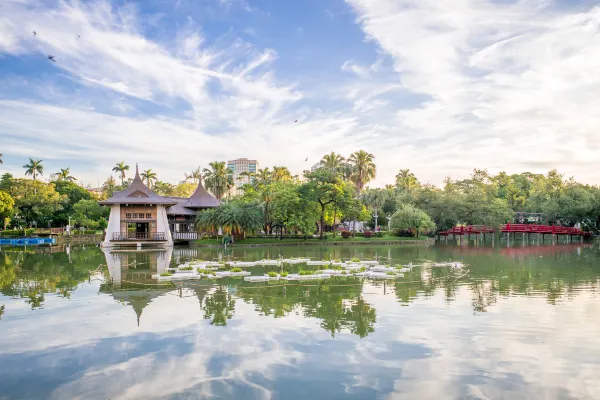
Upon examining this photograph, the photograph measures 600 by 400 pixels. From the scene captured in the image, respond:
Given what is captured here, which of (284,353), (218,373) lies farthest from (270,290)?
(218,373)

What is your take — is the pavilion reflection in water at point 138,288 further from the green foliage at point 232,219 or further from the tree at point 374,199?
the tree at point 374,199

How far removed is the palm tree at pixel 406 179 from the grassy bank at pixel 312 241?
2637cm

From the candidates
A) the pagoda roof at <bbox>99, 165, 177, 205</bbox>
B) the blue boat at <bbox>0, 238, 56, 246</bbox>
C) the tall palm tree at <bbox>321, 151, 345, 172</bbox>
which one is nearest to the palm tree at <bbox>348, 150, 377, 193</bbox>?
the tall palm tree at <bbox>321, 151, 345, 172</bbox>

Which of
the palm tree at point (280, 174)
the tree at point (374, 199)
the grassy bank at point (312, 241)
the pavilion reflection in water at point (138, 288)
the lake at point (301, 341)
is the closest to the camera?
the lake at point (301, 341)

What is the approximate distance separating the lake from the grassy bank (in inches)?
1095

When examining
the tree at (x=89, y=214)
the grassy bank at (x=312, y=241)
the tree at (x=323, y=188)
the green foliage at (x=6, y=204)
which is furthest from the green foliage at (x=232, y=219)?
the green foliage at (x=6, y=204)

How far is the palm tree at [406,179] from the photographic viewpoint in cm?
7838

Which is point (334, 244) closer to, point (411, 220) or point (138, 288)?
point (411, 220)

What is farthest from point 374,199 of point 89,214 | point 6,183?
point 6,183

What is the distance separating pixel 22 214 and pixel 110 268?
42.2 metres

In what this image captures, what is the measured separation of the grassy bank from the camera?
47.1 m

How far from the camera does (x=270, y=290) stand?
17.8 m

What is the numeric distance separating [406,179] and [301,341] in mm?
70813

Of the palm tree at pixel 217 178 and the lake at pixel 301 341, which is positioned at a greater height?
the palm tree at pixel 217 178
